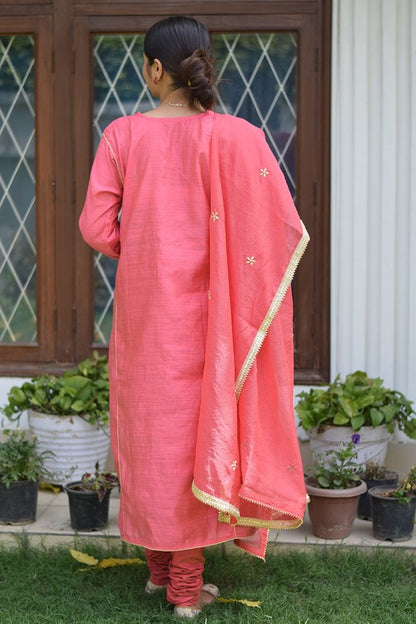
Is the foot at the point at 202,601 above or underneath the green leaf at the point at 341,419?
underneath

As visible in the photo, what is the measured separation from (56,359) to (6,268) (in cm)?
53

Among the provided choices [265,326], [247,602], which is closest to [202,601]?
[247,602]

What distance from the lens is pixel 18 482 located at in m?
3.85

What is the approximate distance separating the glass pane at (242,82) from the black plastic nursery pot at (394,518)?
1.68 metres

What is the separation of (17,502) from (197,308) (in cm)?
149

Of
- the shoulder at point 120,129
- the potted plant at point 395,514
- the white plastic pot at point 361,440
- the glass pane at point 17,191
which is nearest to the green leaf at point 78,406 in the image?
the glass pane at point 17,191

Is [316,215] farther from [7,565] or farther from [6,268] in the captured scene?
[7,565]

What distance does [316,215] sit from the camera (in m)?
4.55

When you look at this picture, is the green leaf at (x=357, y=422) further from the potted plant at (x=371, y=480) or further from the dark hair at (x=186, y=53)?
the dark hair at (x=186, y=53)

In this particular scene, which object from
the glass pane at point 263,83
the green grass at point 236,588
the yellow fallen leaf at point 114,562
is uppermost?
the glass pane at point 263,83

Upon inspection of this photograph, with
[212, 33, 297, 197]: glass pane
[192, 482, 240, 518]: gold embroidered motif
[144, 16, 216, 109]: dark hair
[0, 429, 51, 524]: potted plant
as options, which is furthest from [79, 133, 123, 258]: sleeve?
[212, 33, 297, 197]: glass pane

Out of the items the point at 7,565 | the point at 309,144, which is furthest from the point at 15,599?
the point at 309,144

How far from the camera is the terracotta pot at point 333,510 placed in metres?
3.63

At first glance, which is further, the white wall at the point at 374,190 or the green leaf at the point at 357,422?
the white wall at the point at 374,190
